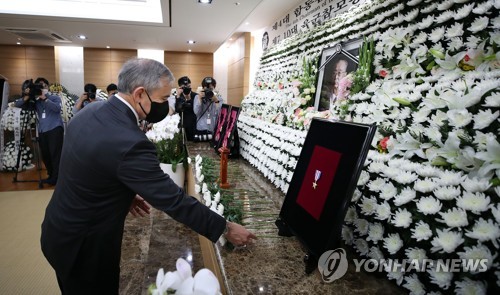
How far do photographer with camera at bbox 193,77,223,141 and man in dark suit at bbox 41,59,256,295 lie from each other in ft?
8.48

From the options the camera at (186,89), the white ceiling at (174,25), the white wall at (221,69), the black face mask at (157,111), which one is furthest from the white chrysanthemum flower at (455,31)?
the white wall at (221,69)

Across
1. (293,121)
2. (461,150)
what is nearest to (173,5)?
(293,121)

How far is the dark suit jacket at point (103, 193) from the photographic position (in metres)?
1.11

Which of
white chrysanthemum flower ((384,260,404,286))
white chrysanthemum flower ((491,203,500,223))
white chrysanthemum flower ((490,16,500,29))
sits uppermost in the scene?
white chrysanthemum flower ((490,16,500,29))

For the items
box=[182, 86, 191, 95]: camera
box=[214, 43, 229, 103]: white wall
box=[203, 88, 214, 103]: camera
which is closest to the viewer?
box=[203, 88, 214, 103]: camera

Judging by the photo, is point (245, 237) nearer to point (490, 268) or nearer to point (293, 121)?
point (490, 268)

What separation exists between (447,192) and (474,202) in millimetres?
70

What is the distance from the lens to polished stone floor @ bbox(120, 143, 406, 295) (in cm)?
99

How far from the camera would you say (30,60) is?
35.6 feet

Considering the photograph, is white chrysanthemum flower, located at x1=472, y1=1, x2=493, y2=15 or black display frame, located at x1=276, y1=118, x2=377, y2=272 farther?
white chrysanthemum flower, located at x1=472, y1=1, x2=493, y2=15

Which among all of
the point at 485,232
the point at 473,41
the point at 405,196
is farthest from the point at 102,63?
the point at 485,232

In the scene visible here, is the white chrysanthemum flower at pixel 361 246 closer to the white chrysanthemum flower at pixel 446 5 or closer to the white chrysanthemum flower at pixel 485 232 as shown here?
the white chrysanthemum flower at pixel 485 232

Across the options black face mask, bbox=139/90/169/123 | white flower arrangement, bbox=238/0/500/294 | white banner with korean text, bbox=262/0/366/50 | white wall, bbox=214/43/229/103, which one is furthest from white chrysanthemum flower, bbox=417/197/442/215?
white wall, bbox=214/43/229/103

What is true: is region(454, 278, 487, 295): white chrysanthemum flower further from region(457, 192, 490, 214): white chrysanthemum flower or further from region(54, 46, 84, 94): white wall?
region(54, 46, 84, 94): white wall
